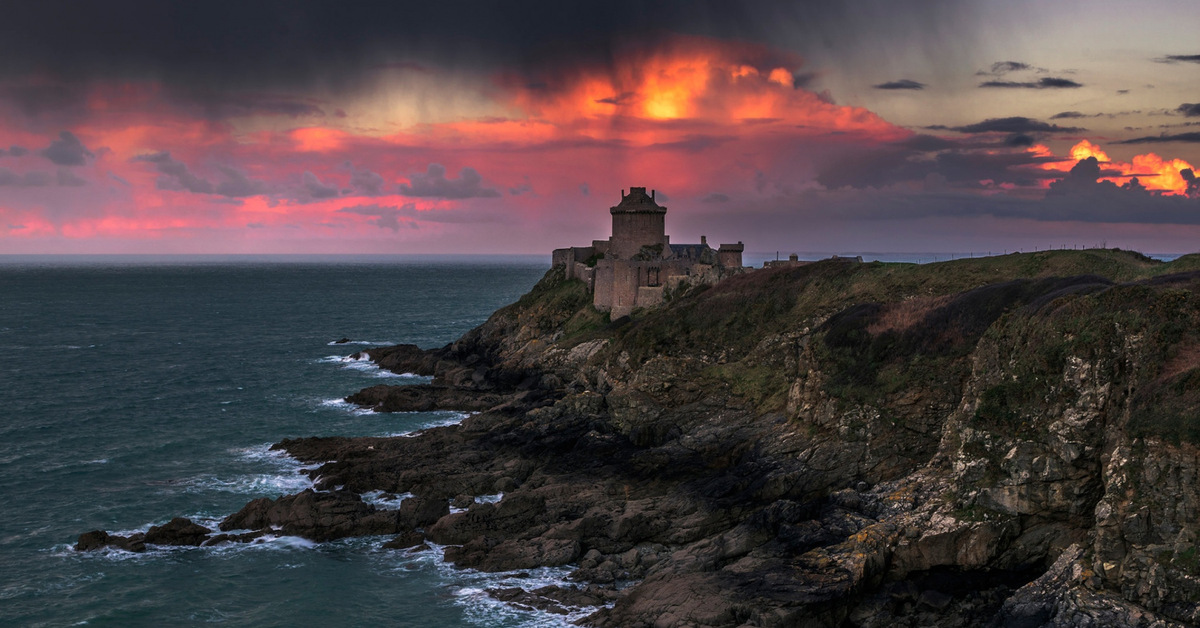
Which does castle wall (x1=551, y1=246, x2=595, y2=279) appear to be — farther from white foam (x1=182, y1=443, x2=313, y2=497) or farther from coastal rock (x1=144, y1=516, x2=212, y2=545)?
coastal rock (x1=144, y1=516, x2=212, y2=545)

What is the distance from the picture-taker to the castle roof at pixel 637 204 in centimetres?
8475

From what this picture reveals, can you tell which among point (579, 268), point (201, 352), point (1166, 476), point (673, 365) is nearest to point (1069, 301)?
point (1166, 476)

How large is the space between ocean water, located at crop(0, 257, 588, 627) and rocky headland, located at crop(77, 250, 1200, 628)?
5.69 feet

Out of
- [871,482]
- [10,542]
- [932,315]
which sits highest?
[932,315]

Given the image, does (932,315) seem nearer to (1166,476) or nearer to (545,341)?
(1166,476)

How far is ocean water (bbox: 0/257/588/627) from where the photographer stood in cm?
3167

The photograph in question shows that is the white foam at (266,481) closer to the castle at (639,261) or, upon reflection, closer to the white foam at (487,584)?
the white foam at (487,584)

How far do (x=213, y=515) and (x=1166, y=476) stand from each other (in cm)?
3790

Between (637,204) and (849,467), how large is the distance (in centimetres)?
5443

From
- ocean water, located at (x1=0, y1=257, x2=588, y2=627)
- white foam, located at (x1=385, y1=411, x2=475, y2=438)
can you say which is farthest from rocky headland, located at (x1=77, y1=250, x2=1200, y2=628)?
white foam, located at (x1=385, y1=411, x2=475, y2=438)

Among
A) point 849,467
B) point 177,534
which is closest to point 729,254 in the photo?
point 849,467

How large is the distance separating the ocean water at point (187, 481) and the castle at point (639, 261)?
19.7m

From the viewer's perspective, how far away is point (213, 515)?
41.0 meters

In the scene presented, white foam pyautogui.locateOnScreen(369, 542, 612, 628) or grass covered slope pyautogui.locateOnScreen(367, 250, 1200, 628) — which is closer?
grass covered slope pyautogui.locateOnScreen(367, 250, 1200, 628)
